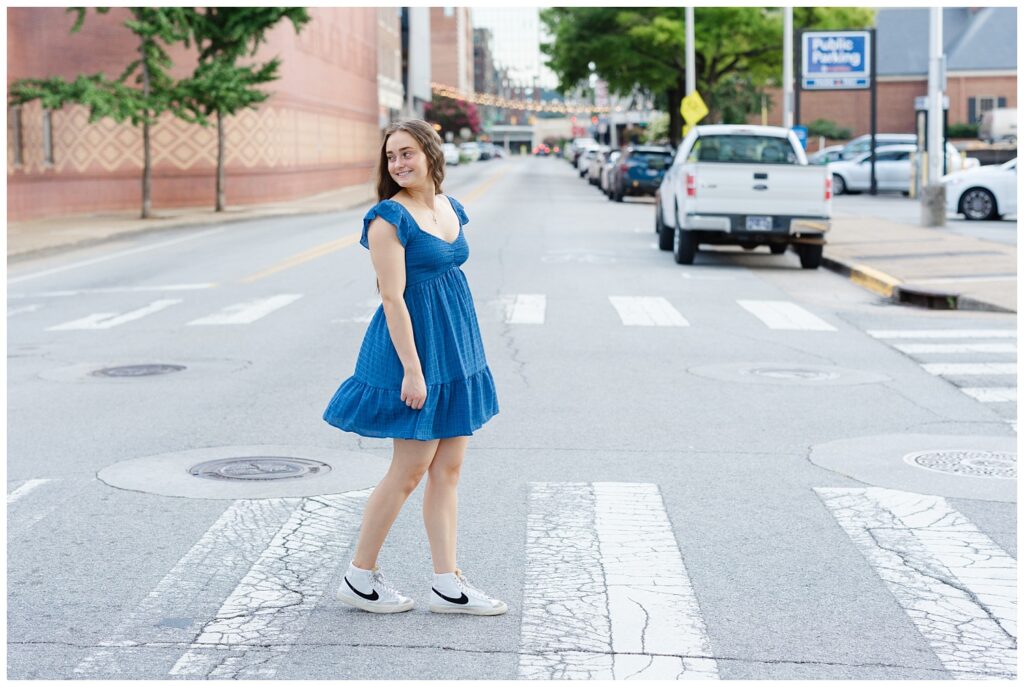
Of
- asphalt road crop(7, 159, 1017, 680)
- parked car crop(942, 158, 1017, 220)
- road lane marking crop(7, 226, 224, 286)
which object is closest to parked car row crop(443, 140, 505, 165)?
parked car crop(942, 158, 1017, 220)

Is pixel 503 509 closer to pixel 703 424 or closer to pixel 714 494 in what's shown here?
pixel 714 494

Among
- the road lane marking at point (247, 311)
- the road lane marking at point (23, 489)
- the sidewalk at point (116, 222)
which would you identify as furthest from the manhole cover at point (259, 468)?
the sidewalk at point (116, 222)

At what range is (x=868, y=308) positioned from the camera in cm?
1623

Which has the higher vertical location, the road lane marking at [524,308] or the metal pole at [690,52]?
the metal pole at [690,52]

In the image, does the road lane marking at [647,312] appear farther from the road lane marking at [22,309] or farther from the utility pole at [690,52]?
the utility pole at [690,52]

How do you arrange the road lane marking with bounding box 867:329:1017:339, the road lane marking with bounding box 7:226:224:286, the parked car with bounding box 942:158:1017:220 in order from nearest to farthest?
the road lane marking with bounding box 867:329:1017:339, the road lane marking with bounding box 7:226:224:286, the parked car with bounding box 942:158:1017:220

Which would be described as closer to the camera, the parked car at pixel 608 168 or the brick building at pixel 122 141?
the brick building at pixel 122 141

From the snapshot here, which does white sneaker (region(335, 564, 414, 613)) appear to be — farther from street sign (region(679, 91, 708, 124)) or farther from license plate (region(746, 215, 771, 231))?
street sign (region(679, 91, 708, 124))

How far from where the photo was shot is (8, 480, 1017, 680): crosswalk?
478 centimetres

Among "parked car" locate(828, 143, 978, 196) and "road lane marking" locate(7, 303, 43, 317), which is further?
"parked car" locate(828, 143, 978, 196)

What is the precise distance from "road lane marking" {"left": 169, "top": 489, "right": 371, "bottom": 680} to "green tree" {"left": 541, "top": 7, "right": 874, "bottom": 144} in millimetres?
47094

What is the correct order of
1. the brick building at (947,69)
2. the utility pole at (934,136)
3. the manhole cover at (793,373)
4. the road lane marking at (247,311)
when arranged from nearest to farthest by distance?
the manhole cover at (793,373) < the road lane marking at (247,311) < the utility pole at (934,136) < the brick building at (947,69)

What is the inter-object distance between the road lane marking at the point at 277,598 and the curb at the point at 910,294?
34.5 ft

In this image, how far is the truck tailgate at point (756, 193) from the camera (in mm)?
20641
